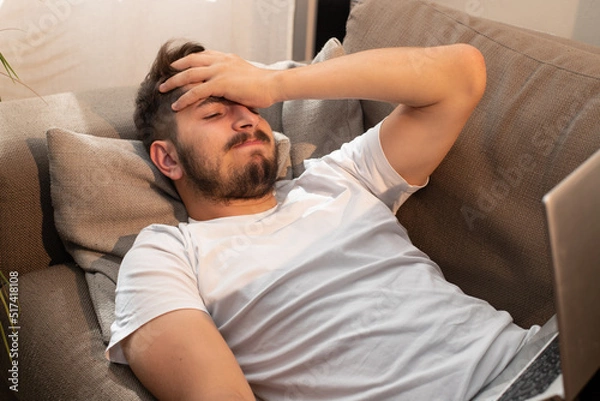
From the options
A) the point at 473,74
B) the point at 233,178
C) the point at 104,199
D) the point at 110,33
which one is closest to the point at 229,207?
the point at 233,178

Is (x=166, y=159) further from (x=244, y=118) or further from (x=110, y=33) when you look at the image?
(x=110, y=33)

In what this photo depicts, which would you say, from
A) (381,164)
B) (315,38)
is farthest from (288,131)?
(315,38)

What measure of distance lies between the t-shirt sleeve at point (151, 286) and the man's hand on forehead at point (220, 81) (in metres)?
0.35

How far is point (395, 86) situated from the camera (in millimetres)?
1418

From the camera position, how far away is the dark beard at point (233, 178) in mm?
1475

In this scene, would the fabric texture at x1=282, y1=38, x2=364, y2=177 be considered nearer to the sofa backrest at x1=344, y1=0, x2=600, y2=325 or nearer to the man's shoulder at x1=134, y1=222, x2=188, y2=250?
the sofa backrest at x1=344, y1=0, x2=600, y2=325

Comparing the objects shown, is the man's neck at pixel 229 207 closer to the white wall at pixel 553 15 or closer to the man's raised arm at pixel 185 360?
the man's raised arm at pixel 185 360

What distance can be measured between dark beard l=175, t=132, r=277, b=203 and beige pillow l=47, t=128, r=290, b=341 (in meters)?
0.14

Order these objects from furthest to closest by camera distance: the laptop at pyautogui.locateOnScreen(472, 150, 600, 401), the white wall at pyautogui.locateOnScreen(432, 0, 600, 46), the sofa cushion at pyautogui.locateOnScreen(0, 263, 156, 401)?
1. the white wall at pyautogui.locateOnScreen(432, 0, 600, 46)
2. the sofa cushion at pyautogui.locateOnScreen(0, 263, 156, 401)
3. the laptop at pyautogui.locateOnScreen(472, 150, 600, 401)

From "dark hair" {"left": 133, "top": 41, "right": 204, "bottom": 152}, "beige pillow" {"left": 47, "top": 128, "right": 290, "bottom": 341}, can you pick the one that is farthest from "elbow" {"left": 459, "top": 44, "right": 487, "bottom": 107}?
"beige pillow" {"left": 47, "top": 128, "right": 290, "bottom": 341}

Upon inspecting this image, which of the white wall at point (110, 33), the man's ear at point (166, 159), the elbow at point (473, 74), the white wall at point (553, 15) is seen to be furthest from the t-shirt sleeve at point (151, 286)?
the white wall at point (553, 15)

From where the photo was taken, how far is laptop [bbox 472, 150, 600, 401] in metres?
0.60

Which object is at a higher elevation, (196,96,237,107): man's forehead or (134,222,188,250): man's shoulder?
(196,96,237,107): man's forehead

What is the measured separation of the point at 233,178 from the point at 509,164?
1.99 ft
